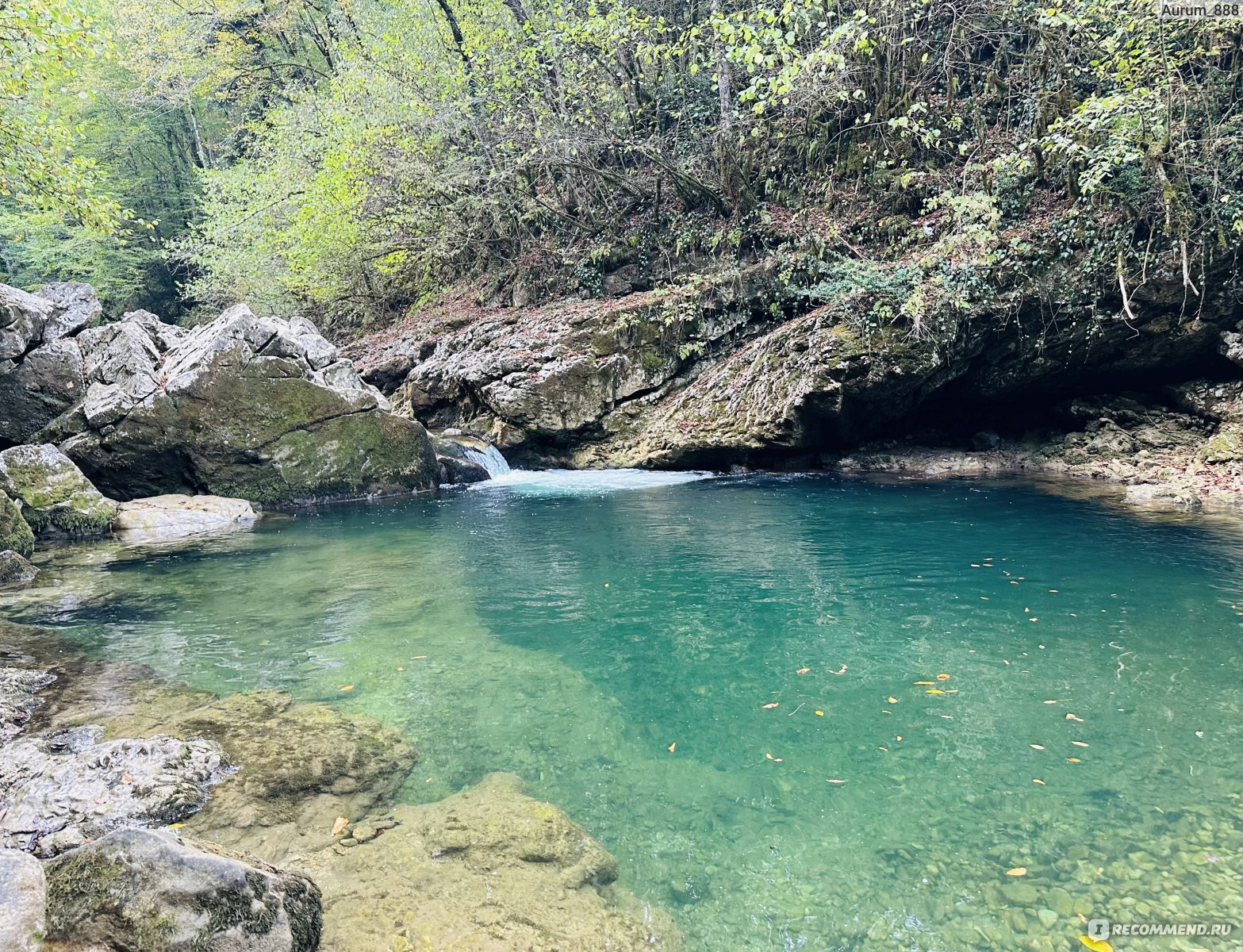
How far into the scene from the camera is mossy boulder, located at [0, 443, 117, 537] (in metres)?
11.7

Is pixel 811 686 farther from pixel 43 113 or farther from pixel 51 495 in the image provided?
pixel 51 495

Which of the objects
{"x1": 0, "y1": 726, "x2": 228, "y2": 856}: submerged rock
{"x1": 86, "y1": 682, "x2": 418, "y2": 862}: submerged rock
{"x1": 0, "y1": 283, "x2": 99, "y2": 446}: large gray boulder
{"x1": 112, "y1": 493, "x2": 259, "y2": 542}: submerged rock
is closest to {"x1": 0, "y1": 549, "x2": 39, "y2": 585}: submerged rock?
{"x1": 112, "y1": 493, "x2": 259, "y2": 542}: submerged rock

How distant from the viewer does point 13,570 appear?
902cm

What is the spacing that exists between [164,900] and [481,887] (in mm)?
1303

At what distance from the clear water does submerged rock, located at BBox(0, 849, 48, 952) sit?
6.29ft

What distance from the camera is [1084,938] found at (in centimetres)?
288

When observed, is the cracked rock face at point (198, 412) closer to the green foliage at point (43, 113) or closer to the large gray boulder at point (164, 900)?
the green foliage at point (43, 113)

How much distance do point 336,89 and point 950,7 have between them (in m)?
17.2

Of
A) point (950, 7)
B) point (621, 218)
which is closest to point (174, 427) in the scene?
point (621, 218)

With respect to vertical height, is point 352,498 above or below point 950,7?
below

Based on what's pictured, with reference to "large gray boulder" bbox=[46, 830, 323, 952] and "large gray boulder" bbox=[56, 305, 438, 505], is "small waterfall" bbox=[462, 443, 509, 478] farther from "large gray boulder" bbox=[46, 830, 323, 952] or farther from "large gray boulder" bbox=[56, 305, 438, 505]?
"large gray boulder" bbox=[46, 830, 323, 952]

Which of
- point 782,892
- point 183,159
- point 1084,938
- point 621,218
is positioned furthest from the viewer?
point 183,159

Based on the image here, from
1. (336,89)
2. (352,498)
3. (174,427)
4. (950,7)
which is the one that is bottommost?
(352,498)

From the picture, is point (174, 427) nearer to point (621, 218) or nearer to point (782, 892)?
point (621, 218)
